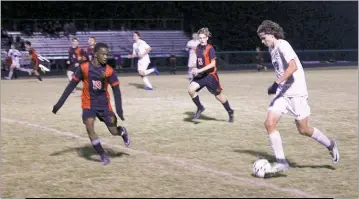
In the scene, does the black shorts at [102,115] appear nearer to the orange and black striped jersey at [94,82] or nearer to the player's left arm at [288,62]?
the orange and black striped jersey at [94,82]

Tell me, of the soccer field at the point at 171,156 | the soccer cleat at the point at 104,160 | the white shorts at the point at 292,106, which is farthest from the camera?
the soccer cleat at the point at 104,160

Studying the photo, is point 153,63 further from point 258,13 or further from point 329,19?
point 329,19

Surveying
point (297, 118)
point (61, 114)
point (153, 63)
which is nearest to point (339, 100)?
point (61, 114)

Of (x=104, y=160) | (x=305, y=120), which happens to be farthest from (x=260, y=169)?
(x=104, y=160)

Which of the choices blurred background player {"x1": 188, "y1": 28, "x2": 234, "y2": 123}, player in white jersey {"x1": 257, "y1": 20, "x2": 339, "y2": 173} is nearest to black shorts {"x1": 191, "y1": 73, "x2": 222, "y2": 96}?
blurred background player {"x1": 188, "y1": 28, "x2": 234, "y2": 123}

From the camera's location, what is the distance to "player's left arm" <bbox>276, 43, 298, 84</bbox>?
257 inches

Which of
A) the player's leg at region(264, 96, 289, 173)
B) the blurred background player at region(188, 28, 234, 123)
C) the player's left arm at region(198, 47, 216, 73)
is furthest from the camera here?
the blurred background player at region(188, 28, 234, 123)

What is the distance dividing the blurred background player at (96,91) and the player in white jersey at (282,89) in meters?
2.12

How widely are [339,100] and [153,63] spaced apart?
75.1 ft

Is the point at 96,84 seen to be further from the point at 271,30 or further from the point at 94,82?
the point at 271,30

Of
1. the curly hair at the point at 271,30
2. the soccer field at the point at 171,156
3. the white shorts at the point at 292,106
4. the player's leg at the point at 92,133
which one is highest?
the curly hair at the point at 271,30

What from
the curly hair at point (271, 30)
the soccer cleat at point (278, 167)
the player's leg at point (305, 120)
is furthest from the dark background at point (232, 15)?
the soccer cleat at point (278, 167)

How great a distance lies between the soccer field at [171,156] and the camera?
19.5ft

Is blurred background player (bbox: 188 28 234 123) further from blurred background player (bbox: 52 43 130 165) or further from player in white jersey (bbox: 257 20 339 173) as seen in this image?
player in white jersey (bbox: 257 20 339 173)
